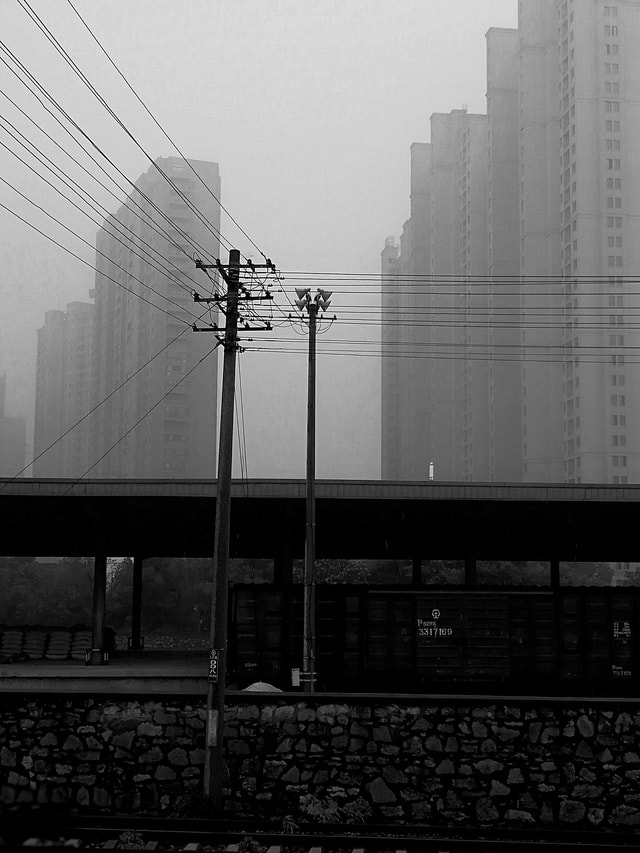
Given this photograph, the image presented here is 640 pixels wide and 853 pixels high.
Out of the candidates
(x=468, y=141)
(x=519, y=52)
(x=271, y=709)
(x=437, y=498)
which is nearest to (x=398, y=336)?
(x=468, y=141)

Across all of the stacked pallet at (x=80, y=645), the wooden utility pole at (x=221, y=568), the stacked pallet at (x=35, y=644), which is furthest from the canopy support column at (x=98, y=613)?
the wooden utility pole at (x=221, y=568)

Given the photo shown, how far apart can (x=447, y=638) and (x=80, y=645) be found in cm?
2366

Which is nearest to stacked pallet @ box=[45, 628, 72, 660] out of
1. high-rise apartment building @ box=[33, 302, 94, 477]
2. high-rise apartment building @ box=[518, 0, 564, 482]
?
high-rise apartment building @ box=[518, 0, 564, 482]

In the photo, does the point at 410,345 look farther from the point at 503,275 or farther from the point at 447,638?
the point at 447,638

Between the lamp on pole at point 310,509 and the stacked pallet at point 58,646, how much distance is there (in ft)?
76.2

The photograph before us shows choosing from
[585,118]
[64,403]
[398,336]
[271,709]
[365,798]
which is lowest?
[365,798]

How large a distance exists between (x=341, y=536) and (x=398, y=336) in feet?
299

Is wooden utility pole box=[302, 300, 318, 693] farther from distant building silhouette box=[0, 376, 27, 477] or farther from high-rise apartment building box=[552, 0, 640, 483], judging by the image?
distant building silhouette box=[0, 376, 27, 477]

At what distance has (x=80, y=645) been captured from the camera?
44.9 m

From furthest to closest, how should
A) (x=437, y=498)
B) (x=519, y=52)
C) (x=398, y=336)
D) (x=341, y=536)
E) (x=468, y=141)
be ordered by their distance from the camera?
(x=398, y=336) < (x=468, y=141) < (x=519, y=52) < (x=341, y=536) < (x=437, y=498)

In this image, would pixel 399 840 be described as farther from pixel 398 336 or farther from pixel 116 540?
pixel 398 336

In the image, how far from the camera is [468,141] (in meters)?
121

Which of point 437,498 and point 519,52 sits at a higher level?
point 519,52

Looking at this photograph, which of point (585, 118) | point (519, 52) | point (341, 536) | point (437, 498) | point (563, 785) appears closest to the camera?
point (563, 785)
